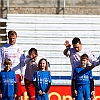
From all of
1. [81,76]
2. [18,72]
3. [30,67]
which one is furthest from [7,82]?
[81,76]

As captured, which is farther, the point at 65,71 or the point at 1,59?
the point at 65,71

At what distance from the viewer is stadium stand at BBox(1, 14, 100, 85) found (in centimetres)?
1480

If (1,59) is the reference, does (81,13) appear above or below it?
above

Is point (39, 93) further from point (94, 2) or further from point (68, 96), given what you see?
point (94, 2)

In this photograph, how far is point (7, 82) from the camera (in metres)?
8.84

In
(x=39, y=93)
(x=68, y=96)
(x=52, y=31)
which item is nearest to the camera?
(x=39, y=93)

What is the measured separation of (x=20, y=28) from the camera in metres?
15.1

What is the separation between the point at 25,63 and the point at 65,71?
193 inches

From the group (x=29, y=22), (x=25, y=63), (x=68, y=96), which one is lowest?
(x=68, y=96)

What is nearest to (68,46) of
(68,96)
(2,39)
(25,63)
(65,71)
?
(25,63)

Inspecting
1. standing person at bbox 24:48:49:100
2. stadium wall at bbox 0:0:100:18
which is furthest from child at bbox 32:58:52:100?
stadium wall at bbox 0:0:100:18

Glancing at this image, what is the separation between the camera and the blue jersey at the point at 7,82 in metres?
8.83

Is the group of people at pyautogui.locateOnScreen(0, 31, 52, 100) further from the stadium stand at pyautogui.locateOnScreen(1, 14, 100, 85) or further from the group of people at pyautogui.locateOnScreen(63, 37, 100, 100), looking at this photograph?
the stadium stand at pyautogui.locateOnScreen(1, 14, 100, 85)

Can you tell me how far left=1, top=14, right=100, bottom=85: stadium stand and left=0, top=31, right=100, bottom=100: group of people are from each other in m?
5.46
